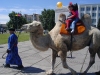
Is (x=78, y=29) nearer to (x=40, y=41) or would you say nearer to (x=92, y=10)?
(x=40, y=41)

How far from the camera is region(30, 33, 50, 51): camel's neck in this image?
23.1 feet

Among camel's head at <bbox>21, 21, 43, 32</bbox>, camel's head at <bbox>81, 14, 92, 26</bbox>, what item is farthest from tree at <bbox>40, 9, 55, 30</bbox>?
camel's head at <bbox>21, 21, 43, 32</bbox>

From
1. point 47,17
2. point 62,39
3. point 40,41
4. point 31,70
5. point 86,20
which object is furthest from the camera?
point 47,17

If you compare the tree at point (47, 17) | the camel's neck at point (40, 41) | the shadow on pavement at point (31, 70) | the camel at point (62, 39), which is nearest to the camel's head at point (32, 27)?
the camel at point (62, 39)

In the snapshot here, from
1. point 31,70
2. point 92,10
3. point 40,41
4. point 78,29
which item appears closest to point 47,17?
point 92,10

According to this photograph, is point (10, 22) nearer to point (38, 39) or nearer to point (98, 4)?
point (98, 4)

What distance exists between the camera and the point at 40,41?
23.2 feet

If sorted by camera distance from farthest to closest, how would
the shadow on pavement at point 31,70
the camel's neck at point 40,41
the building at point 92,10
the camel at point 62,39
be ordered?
the building at point 92,10, the shadow on pavement at point 31,70, the camel's neck at point 40,41, the camel at point 62,39

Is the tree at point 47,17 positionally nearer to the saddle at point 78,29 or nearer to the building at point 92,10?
the building at point 92,10

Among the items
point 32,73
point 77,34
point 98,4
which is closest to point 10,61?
point 32,73

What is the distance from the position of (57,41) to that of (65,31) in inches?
16.7

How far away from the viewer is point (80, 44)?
6895 millimetres

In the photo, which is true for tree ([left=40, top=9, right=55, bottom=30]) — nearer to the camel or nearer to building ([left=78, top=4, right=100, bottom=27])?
building ([left=78, top=4, right=100, bottom=27])

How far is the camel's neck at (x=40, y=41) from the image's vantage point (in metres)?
7.03
